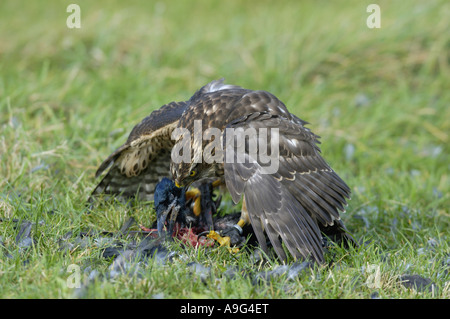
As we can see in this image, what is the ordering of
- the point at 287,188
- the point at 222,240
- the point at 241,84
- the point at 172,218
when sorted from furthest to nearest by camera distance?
1. the point at 241,84
2. the point at 172,218
3. the point at 222,240
4. the point at 287,188

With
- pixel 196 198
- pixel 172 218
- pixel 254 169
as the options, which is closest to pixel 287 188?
pixel 254 169

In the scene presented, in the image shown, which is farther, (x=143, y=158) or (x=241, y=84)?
(x=241, y=84)

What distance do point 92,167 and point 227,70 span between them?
3.31m

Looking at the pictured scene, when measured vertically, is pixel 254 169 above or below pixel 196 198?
above

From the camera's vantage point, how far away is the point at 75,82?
7.55m

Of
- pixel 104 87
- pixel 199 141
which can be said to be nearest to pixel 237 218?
pixel 199 141

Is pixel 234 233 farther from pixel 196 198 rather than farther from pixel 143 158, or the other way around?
pixel 143 158

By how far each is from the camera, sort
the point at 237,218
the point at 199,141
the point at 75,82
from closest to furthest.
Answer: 1. the point at 199,141
2. the point at 237,218
3. the point at 75,82

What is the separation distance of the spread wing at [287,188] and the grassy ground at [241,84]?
0.75ft

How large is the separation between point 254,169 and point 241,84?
424cm

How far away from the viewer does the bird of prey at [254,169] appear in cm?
403

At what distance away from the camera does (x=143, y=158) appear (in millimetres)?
5270
